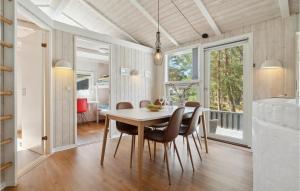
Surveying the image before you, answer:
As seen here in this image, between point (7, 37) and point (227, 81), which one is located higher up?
point (7, 37)

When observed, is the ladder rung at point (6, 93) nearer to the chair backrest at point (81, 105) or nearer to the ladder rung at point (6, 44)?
the ladder rung at point (6, 44)

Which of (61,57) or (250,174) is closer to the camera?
(250,174)

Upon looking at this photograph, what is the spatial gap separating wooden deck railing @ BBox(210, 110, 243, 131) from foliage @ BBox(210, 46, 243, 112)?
88 mm

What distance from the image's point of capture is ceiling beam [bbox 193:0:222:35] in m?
3.17

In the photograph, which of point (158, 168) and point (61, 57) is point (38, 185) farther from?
point (61, 57)

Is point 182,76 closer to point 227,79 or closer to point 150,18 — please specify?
point 227,79

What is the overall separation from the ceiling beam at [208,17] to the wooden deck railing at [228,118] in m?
1.70

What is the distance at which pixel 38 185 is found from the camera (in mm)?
2043

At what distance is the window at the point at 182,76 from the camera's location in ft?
14.1

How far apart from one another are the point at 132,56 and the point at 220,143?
9.61 feet

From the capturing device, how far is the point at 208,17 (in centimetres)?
338

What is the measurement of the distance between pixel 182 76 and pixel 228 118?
1.54 m

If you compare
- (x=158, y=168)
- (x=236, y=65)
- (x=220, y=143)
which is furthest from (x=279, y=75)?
(x=158, y=168)

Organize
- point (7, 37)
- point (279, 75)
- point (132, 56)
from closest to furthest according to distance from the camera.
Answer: point (7, 37) < point (279, 75) < point (132, 56)
